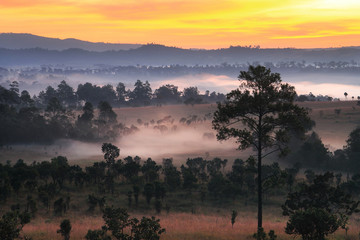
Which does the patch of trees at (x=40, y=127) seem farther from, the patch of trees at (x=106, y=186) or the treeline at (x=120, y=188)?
the treeline at (x=120, y=188)

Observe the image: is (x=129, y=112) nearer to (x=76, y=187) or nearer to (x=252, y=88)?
(x=76, y=187)

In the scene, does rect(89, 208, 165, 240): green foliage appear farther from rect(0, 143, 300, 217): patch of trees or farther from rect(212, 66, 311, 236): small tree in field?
rect(0, 143, 300, 217): patch of trees

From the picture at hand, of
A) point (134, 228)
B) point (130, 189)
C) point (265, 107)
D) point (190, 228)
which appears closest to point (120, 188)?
point (130, 189)

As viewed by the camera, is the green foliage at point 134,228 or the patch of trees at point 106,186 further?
the patch of trees at point 106,186

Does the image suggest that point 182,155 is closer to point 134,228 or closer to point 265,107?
point 265,107

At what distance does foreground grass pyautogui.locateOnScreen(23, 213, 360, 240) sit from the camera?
3052cm

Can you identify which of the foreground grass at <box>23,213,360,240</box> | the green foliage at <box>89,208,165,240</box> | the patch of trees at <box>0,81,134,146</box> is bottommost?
the foreground grass at <box>23,213,360,240</box>

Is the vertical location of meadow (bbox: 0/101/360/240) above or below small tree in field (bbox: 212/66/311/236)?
below

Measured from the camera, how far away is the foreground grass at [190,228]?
30.5 metres

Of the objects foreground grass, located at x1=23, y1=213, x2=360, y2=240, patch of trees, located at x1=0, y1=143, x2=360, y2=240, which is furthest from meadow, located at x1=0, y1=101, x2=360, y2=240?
patch of trees, located at x1=0, y1=143, x2=360, y2=240

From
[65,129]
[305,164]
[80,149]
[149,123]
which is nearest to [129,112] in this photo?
[149,123]

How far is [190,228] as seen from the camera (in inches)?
1363

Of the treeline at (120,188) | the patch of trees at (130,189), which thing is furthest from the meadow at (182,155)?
the patch of trees at (130,189)

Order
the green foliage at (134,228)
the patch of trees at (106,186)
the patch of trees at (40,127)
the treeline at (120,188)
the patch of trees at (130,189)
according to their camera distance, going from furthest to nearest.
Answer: the patch of trees at (40,127), the treeline at (120,188), the patch of trees at (106,186), the patch of trees at (130,189), the green foliage at (134,228)
